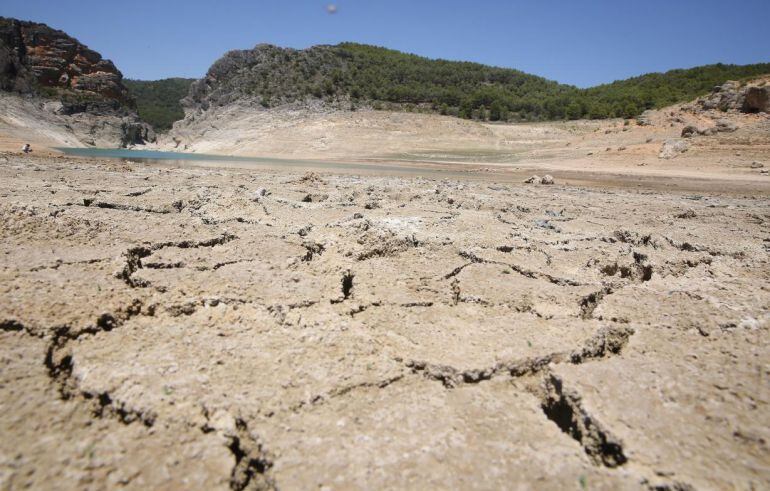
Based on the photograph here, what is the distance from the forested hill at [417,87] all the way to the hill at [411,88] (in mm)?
82

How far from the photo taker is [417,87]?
144 feet

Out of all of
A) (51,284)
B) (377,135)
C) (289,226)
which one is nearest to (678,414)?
(51,284)

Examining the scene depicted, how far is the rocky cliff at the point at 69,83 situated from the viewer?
42.4 m

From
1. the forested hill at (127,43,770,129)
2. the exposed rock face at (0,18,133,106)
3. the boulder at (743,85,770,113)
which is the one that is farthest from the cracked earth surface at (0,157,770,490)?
the exposed rock face at (0,18,133,106)

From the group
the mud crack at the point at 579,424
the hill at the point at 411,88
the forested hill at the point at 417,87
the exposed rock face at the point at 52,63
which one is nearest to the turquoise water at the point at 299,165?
the mud crack at the point at 579,424

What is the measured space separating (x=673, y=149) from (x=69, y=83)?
205 ft

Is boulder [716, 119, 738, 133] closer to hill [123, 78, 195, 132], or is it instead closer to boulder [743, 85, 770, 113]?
boulder [743, 85, 770, 113]

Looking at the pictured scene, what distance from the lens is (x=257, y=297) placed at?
5.85 ft

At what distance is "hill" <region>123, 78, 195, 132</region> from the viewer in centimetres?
6824

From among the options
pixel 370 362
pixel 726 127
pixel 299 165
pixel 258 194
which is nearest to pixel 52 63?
pixel 299 165

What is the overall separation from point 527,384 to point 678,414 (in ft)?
1.29

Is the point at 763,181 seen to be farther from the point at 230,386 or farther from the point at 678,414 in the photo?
the point at 230,386

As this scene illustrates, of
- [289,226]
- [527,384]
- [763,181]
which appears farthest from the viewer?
[763,181]

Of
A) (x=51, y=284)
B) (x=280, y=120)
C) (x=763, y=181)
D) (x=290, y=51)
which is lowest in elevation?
(x=763, y=181)
